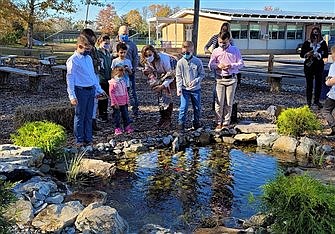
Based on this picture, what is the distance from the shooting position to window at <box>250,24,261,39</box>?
122 feet

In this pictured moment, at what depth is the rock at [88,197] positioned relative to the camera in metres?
4.17

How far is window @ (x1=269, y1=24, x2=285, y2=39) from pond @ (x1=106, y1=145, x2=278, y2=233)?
33.2 metres

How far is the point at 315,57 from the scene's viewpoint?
366 inches

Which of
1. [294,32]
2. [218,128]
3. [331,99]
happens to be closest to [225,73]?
[218,128]

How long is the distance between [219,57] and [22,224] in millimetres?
4512

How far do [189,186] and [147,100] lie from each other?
5522 mm

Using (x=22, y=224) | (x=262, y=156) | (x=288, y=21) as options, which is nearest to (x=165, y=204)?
(x=22, y=224)

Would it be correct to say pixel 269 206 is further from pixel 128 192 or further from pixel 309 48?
pixel 309 48

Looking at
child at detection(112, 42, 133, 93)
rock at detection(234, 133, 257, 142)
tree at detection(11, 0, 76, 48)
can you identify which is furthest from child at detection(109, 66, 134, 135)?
tree at detection(11, 0, 76, 48)

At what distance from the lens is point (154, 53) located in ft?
23.8

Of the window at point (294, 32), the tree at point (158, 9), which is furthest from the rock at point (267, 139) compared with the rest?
the tree at point (158, 9)

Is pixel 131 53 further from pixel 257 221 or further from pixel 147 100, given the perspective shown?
pixel 257 221

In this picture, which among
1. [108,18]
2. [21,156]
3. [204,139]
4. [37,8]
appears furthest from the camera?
[108,18]

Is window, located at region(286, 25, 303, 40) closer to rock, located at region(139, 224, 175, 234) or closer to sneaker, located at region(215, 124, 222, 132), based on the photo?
sneaker, located at region(215, 124, 222, 132)
